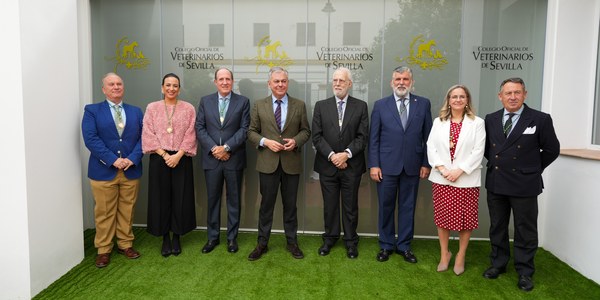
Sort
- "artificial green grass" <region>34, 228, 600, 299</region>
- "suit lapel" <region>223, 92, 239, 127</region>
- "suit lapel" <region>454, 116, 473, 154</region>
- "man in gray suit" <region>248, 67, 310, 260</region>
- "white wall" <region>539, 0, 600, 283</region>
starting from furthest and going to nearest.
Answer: "white wall" <region>539, 0, 600, 283</region>, "suit lapel" <region>223, 92, 239, 127</region>, "man in gray suit" <region>248, 67, 310, 260</region>, "suit lapel" <region>454, 116, 473, 154</region>, "artificial green grass" <region>34, 228, 600, 299</region>

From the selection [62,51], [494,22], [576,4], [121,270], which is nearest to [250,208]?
[121,270]

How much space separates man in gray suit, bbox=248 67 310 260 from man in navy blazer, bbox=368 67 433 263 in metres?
0.81

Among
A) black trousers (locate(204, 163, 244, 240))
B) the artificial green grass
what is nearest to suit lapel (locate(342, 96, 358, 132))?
black trousers (locate(204, 163, 244, 240))

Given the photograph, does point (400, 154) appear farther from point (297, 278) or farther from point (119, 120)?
point (119, 120)

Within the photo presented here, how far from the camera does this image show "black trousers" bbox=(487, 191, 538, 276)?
3199 mm

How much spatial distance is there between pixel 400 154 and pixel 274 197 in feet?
4.58

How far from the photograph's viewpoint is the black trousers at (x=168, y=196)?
3.80m

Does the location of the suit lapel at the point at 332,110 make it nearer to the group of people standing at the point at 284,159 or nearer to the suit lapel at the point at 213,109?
the group of people standing at the point at 284,159

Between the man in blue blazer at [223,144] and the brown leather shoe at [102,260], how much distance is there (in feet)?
3.12

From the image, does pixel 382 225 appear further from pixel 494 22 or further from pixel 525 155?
pixel 494 22

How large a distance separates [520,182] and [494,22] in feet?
7.33

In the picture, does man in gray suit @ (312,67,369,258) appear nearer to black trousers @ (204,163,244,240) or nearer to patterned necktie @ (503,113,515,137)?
black trousers @ (204,163,244,240)

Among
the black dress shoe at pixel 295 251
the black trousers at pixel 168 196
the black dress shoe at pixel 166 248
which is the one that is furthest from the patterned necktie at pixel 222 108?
the black dress shoe at pixel 295 251

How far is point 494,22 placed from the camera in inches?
171
